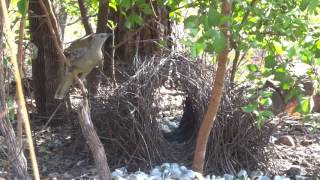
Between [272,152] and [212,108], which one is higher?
[212,108]

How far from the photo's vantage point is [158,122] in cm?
529

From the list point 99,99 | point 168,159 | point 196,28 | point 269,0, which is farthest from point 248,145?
point 196,28

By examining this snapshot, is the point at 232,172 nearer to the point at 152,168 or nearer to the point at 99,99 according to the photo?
the point at 152,168

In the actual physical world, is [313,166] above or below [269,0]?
below

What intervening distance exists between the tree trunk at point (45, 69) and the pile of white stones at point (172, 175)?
1726 mm

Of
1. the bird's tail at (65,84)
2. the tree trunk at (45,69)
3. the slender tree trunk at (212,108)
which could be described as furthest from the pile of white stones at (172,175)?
the tree trunk at (45,69)

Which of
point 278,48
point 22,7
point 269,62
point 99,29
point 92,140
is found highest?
point 99,29

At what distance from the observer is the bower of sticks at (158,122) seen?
5.05 m

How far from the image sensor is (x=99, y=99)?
5254mm

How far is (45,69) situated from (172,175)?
8.17 feet

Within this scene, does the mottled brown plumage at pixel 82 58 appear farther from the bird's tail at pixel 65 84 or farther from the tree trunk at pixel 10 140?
the tree trunk at pixel 10 140

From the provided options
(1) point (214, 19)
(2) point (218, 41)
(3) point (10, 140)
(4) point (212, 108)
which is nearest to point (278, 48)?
(4) point (212, 108)

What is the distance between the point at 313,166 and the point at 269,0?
219cm

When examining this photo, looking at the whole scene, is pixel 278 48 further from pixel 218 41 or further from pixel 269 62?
pixel 218 41
